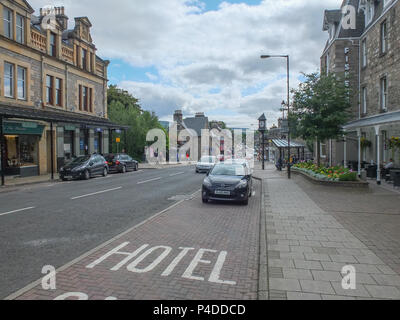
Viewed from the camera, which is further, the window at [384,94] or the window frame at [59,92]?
the window frame at [59,92]

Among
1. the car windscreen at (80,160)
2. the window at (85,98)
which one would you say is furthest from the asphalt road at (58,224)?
the window at (85,98)

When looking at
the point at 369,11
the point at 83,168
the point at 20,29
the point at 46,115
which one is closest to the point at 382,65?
the point at 369,11

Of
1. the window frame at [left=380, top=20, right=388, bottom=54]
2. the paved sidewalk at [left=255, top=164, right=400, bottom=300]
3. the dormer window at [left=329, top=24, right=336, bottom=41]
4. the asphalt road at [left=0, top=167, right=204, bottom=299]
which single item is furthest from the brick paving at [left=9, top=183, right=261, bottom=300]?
the dormer window at [left=329, top=24, right=336, bottom=41]

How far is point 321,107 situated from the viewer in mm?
17688

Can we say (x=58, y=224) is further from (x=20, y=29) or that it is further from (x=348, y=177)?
(x=20, y=29)

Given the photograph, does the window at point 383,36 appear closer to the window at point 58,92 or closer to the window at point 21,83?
the window at point 58,92

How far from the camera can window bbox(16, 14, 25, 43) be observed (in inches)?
878

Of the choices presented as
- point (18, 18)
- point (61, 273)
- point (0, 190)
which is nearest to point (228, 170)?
point (61, 273)

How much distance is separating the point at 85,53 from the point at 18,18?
29.4ft

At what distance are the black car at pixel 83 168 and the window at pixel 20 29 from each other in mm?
9237

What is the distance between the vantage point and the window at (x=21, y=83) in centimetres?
2249

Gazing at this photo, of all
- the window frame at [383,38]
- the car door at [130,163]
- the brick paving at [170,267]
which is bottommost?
the brick paving at [170,267]

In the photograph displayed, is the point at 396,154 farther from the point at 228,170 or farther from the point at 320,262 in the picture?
the point at 320,262

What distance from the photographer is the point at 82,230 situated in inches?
301
